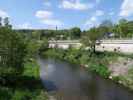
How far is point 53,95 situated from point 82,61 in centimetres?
3597

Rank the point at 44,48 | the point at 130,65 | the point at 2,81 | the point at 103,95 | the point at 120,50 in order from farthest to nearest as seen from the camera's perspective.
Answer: the point at 44,48 → the point at 120,50 → the point at 130,65 → the point at 103,95 → the point at 2,81

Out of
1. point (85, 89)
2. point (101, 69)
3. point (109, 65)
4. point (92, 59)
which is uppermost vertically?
point (92, 59)

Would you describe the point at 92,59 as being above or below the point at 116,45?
below

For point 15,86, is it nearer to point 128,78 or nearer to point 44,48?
point 128,78

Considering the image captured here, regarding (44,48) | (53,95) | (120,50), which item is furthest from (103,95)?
(44,48)

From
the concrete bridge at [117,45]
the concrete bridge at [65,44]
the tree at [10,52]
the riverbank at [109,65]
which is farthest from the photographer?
the concrete bridge at [65,44]

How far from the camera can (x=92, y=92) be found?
35781 mm

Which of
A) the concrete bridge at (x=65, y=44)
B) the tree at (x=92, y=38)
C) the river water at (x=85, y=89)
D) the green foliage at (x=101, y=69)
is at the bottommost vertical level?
the river water at (x=85, y=89)

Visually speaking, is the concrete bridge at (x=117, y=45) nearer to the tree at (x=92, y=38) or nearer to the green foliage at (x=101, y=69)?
the tree at (x=92, y=38)

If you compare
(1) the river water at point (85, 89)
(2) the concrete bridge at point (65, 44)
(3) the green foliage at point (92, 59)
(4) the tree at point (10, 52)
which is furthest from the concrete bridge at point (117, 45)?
(4) the tree at point (10, 52)

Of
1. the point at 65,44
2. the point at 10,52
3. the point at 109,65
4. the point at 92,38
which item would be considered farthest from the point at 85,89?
the point at 65,44

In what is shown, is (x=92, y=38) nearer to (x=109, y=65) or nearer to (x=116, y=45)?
(x=116, y=45)

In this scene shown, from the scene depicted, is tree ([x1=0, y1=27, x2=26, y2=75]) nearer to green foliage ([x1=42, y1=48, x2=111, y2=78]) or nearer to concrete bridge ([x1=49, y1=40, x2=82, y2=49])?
green foliage ([x1=42, y1=48, x2=111, y2=78])

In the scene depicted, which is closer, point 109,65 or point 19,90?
point 19,90
